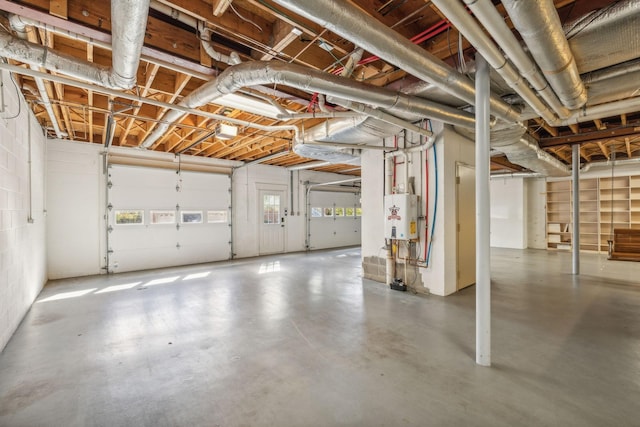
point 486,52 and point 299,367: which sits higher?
point 486,52

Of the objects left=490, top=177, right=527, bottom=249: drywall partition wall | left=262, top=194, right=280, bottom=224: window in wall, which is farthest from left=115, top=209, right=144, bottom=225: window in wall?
left=490, top=177, right=527, bottom=249: drywall partition wall

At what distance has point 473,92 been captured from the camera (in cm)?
253

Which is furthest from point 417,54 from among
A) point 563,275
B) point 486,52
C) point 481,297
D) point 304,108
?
point 563,275

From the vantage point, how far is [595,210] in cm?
845

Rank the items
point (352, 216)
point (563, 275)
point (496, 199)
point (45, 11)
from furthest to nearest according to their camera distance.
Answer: point (352, 216)
point (496, 199)
point (563, 275)
point (45, 11)

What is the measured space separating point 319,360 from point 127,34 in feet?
8.76

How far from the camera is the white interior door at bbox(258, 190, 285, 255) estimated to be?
27.7 ft

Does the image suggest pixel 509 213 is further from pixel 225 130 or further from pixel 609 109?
pixel 225 130

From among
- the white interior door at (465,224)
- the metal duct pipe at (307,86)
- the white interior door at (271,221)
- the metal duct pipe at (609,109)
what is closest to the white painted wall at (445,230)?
the white interior door at (465,224)

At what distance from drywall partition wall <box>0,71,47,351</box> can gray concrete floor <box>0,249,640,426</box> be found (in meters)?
0.30

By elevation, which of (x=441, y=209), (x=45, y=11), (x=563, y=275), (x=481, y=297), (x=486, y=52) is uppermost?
(x=45, y=11)

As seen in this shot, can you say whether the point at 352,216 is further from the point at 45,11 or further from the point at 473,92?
the point at 45,11

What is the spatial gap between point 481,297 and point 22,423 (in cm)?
317

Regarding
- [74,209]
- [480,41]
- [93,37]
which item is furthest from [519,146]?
[74,209]
